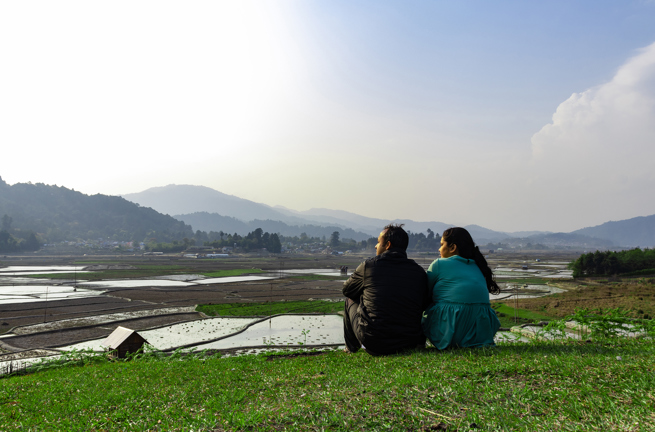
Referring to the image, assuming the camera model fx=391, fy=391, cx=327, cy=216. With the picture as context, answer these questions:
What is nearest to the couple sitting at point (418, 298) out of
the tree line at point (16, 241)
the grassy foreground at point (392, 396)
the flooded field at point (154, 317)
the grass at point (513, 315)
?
the grassy foreground at point (392, 396)

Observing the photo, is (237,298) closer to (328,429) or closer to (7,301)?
(7,301)

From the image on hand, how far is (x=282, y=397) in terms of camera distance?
4152 millimetres

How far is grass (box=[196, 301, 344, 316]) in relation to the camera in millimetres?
30953

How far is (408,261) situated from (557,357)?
2.19 meters

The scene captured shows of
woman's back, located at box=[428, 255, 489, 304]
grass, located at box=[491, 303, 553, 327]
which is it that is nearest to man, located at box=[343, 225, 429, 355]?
woman's back, located at box=[428, 255, 489, 304]

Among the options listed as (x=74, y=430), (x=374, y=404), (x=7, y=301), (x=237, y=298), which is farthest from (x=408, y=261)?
(x=7, y=301)

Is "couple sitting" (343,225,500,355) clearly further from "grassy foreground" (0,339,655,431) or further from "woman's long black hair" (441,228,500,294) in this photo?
"grassy foreground" (0,339,655,431)

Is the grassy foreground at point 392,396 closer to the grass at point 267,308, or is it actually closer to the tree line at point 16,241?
the grass at point 267,308

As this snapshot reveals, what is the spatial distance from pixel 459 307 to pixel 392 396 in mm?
2119

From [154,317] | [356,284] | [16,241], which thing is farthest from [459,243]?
[16,241]

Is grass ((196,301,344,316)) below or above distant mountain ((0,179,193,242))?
below

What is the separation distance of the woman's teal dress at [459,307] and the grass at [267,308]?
25966 mm

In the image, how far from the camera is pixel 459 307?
17.7 feet

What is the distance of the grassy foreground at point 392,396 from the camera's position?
3.04 meters
